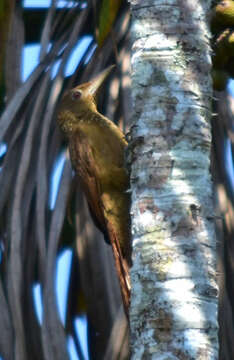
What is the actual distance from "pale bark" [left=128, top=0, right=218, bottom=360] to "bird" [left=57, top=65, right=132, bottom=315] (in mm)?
1349

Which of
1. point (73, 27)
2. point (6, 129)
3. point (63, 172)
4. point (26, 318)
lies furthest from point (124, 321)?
point (73, 27)

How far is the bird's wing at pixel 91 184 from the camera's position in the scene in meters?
4.40

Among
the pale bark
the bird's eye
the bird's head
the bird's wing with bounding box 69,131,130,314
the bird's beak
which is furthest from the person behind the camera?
the bird's eye

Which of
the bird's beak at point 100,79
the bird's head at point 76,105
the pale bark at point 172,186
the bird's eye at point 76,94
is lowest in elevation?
the pale bark at point 172,186

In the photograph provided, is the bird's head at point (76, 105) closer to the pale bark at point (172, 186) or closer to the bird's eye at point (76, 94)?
the bird's eye at point (76, 94)

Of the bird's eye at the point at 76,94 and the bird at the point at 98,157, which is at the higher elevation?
the bird's eye at the point at 76,94

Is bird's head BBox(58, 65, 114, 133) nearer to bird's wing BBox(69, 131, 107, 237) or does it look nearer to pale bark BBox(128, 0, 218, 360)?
bird's wing BBox(69, 131, 107, 237)

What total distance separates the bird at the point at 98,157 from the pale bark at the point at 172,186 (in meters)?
1.35

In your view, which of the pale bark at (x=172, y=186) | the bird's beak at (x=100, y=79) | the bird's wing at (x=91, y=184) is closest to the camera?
the pale bark at (x=172, y=186)

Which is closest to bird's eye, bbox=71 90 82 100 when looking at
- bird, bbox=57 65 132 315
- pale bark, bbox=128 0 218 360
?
bird, bbox=57 65 132 315

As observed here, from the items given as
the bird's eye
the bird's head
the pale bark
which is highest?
the bird's eye

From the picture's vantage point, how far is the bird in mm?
4883

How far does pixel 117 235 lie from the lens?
4.70 metres

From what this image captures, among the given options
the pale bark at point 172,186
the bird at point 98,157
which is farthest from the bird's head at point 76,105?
the pale bark at point 172,186
